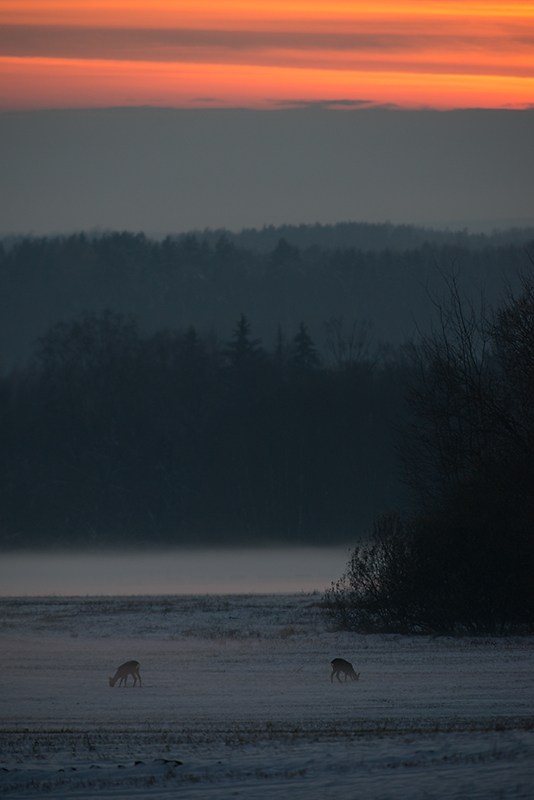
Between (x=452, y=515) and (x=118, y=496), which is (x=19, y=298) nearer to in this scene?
(x=118, y=496)

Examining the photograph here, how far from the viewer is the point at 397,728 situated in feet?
40.0

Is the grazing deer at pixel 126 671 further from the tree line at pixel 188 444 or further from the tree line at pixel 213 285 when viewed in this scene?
the tree line at pixel 213 285

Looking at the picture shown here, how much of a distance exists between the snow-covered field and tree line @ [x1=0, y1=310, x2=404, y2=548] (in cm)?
6107

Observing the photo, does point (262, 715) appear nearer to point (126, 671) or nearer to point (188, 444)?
point (126, 671)

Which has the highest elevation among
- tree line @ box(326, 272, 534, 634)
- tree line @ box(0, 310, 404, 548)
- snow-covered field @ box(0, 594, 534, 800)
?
tree line @ box(0, 310, 404, 548)

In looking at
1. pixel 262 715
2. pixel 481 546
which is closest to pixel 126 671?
pixel 262 715

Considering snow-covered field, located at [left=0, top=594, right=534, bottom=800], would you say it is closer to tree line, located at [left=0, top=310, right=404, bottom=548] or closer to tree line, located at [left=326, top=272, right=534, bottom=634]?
tree line, located at [left=326, top=272, right=534, bottom=634]

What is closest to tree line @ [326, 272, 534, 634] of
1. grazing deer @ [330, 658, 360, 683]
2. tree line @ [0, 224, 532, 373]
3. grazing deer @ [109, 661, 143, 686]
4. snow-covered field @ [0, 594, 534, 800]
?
snow-covered field @ [0, 594, 534, 800]

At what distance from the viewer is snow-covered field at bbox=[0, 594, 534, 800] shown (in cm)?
977

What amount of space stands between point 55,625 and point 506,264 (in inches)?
5469

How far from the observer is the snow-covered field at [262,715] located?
977 cm

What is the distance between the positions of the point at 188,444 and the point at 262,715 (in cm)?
8124

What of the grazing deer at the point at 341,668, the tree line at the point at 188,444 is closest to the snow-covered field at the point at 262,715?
the grazing deer at the point at 341,668

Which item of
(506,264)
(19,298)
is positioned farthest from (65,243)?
(506,264)
